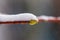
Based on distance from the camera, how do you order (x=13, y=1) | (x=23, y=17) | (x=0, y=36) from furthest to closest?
(x=13, y=1), (x=0, y=36), (x=23, y=17)

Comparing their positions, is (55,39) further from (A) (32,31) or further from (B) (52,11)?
(B) (52,11)

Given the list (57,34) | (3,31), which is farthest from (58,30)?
(3,31)

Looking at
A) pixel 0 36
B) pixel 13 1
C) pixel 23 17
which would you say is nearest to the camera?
pixel 23 17

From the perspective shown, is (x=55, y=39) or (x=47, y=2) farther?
(x=47, y=2)

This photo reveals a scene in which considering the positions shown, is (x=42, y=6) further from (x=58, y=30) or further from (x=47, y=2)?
(x=58, y=30)

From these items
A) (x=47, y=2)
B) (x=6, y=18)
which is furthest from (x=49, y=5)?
(x=6, y=18)

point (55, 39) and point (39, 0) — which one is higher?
point (39, 0)
